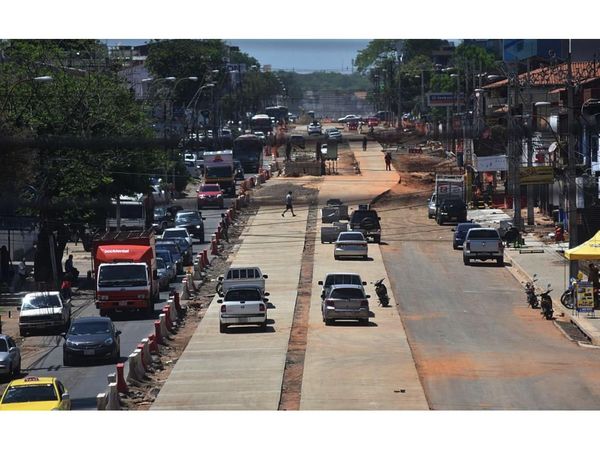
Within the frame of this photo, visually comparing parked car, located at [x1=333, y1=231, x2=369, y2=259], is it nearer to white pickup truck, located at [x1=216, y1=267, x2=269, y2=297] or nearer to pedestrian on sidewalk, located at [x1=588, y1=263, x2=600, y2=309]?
white pickup truck, located at [x1=216, y1=267, x2=269, y2=297]

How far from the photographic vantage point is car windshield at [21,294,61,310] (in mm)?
53219

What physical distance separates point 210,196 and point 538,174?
3205 cm

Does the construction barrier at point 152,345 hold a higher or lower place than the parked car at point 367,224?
higher

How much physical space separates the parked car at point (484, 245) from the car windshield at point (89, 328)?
27676 millimetres

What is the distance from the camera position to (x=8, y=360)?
139 feet

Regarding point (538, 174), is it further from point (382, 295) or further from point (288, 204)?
point (288, 204)

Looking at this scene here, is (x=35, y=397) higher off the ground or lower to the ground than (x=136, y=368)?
higher

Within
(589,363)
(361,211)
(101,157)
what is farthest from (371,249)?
(589,363)

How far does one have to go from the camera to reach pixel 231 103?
176750 mm

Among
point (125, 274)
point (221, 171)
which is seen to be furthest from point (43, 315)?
point (221, 171)

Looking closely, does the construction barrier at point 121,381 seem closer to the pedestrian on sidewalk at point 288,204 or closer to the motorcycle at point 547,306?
the motorcycle at point 547,306

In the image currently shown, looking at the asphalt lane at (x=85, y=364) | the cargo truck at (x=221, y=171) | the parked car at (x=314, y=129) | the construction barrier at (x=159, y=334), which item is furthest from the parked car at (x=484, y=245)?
the parked car at (x=314, y=129)

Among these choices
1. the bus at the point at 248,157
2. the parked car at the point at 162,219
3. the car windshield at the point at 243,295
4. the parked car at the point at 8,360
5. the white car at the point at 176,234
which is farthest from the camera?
the bus at the point at 248,157

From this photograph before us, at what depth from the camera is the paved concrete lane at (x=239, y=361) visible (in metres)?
36.6
